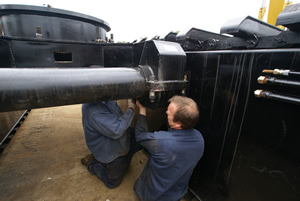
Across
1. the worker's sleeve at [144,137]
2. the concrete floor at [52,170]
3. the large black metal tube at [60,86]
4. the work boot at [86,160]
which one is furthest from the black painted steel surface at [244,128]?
the work boot at [86,160]

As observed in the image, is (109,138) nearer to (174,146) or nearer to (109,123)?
(109,123)

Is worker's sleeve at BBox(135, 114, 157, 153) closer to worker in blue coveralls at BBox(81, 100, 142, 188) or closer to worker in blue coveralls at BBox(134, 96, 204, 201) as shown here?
worker in blue coveralls at BBox(134, 96, 204, 201)

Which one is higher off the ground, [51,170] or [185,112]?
[185,112]

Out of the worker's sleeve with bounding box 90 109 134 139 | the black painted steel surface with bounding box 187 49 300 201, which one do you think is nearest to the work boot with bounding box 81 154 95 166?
the worker's sleeve with bounding box 90 109 134 139

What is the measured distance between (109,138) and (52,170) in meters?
1.28

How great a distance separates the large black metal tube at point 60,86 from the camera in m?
0.96

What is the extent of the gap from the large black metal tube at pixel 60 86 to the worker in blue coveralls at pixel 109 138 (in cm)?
51

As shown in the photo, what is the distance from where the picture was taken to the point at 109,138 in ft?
6.45

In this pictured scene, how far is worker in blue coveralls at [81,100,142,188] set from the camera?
173 centimetres

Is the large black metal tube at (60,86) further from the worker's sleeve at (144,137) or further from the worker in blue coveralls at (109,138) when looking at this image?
the worker in blue coveralls at (109,138)

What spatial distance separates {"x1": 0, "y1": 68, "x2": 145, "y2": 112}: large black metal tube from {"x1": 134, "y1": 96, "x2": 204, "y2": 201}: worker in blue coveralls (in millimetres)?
424

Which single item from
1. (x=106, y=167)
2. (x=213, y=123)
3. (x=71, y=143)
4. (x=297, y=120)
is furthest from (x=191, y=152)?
(x=71, y=143)

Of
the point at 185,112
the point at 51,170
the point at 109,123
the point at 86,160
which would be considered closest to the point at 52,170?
the point at 51,170

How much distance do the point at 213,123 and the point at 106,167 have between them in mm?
1503
